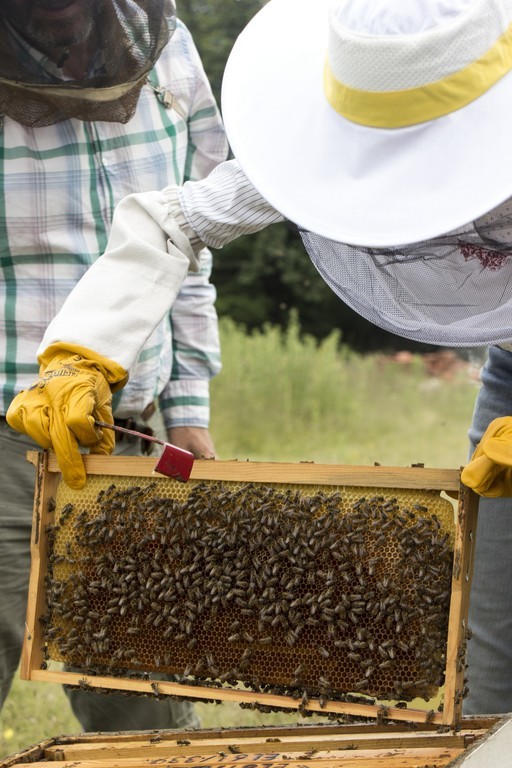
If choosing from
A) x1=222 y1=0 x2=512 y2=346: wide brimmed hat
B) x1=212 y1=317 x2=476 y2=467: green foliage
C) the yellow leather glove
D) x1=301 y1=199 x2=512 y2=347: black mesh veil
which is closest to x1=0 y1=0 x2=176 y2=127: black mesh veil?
x1=222 y1=0 x2=512 y2=346: wide brimmed hat

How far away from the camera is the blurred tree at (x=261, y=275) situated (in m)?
17.8

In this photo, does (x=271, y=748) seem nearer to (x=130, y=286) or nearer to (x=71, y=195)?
(x=130, y=286)

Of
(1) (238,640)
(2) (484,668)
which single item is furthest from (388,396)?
(1) (238,640)

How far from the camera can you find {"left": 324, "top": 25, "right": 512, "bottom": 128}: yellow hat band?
2.02 metres

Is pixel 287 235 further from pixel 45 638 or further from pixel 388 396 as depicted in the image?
pixel 45 638

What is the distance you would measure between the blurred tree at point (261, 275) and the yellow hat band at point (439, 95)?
1562 cm

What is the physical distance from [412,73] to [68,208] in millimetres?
1796

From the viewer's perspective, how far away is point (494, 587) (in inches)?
133

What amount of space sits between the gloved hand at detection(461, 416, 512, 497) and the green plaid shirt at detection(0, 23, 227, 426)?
1587mm

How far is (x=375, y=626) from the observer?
260 centimetres

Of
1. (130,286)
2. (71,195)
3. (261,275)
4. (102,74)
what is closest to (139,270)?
(130,286)

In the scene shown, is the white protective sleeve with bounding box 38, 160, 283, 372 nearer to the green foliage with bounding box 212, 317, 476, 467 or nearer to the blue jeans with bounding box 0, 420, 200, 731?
the blue jeans with bounding box 0, 420, 200, 731

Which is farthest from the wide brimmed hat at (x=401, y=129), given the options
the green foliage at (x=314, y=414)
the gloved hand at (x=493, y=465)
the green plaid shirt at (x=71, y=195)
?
the green foliage at (x=314, y=414)

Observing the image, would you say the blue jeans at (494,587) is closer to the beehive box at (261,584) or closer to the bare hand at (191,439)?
the beehive box at (261,584)
